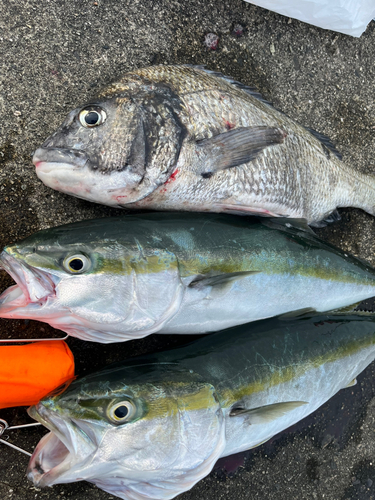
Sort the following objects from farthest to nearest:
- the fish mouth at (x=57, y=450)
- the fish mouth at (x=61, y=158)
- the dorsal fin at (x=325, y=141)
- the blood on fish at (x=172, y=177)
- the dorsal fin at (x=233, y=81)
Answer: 1. the dorsal fin at (x=325, y=141)
2. the dorsal fin at (x=233, y=81)
3. the blood on fish at (x=172, y=177)
4. the fish mouth at (x=61, y=158)
5. the fish mouth at (x=57, y=450)

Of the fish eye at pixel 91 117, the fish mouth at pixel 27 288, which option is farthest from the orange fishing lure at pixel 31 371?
the fish eye at pixel 91 117

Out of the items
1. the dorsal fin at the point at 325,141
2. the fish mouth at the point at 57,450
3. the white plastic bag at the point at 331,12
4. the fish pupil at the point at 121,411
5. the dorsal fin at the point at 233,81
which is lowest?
the fish mouth at the point at 57,450

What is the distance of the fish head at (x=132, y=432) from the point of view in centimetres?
147

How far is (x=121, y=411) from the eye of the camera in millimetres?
1517

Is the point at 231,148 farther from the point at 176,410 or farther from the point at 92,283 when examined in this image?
the point at 176,410

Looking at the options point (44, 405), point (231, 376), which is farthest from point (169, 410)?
point (44, 405)

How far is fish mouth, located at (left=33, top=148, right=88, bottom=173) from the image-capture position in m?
1.67

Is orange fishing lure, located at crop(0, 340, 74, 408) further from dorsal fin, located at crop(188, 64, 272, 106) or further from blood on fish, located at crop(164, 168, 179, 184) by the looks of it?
dorsal fin, located at crop(188, 64, 272, 106)

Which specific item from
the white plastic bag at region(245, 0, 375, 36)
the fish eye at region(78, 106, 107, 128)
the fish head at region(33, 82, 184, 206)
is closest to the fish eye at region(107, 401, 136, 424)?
the fish head at region(33, 82, 184, 206)

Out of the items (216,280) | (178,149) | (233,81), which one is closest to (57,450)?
(216,280)

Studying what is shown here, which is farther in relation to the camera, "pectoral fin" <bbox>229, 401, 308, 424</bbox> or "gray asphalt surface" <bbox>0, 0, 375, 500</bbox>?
"gray asphalt surface" <bbox>0, 0, 375, 500</bbox>

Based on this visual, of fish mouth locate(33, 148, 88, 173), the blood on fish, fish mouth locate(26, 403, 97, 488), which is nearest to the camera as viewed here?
fish mouth locate(26, 403, 97, 488)

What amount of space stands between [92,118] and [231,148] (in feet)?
2.27

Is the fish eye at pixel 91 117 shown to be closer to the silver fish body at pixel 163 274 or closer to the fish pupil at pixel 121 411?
the silver fish body at pixel 163 274
